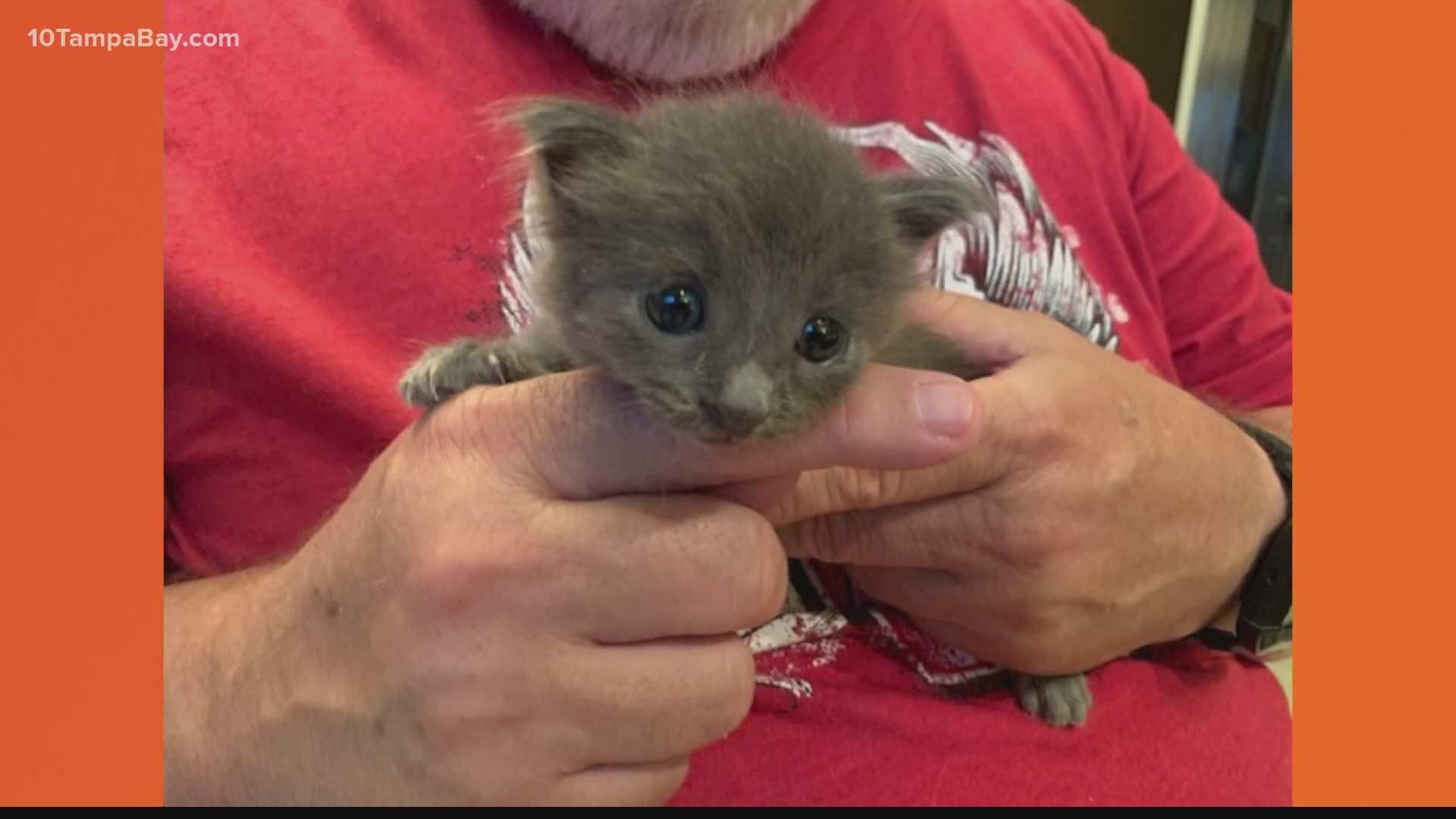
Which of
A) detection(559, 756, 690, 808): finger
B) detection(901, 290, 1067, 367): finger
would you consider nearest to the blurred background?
detection(901, 290, 1067, 367): finger

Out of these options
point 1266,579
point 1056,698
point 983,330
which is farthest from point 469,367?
point 1266,579

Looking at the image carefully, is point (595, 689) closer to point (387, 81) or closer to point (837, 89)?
point (387, 81)

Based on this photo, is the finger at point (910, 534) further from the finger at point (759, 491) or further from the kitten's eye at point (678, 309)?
the kitten's eye at point (678, 309)

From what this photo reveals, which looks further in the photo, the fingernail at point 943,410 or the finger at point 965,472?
the finger at point 965,472

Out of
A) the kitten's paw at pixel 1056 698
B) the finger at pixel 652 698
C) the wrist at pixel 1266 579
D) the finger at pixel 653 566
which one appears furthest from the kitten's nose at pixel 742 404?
the wrist at pixel 1266 579

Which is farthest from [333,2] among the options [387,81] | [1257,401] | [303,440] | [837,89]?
[1257,401]
